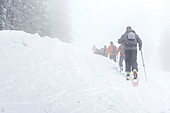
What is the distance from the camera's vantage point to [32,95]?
236 inches

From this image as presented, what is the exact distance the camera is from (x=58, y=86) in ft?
21.9

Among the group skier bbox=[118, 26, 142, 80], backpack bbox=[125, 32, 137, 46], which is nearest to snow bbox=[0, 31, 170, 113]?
skier bbox=[118, 26, 142, 80]

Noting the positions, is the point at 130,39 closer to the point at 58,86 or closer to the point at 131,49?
the point at 131,49

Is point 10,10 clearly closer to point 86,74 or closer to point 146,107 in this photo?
Answer: point 86,74

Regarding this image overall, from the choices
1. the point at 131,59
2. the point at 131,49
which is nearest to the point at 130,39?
the point at 131,49

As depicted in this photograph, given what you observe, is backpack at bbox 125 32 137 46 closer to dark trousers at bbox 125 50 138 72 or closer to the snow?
dark trousers at bbox 125 50 138 72

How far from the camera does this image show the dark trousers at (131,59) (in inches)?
317

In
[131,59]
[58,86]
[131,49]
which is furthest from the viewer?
[131,59]

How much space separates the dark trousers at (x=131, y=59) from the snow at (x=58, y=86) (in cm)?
69

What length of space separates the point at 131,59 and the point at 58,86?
328 cm

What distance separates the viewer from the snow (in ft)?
17.7

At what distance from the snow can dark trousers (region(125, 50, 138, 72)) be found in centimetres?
69

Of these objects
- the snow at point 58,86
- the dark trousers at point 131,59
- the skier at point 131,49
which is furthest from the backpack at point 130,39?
the snow at point 58,86

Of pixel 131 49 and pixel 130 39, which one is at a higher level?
pixel 130 39
